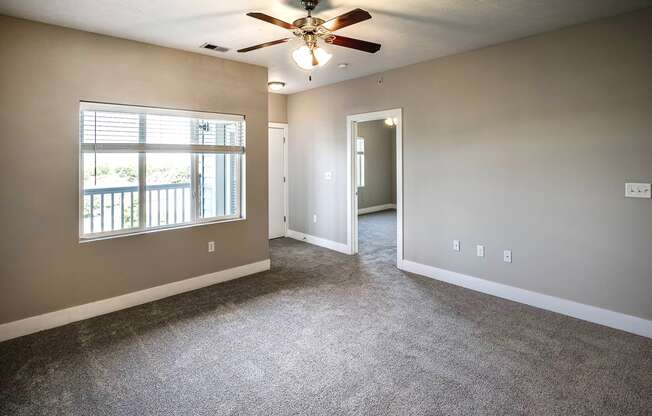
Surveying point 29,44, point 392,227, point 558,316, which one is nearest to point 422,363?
point 558,316

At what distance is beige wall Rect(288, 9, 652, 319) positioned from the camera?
10.1 feet

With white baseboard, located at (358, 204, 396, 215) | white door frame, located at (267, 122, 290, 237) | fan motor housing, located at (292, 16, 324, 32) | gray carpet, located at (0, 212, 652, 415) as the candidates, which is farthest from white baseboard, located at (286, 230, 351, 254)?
fan motor housing, located at (292, 16, 324, 32)

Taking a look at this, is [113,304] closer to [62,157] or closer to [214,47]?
[62,157]

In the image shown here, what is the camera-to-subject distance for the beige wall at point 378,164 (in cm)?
995

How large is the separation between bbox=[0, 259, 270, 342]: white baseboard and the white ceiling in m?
2.55

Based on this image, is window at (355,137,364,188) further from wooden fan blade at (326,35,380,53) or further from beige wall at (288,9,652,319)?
wooden fan blade at (326,35,380,53)

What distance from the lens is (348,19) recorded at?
236 centimetres

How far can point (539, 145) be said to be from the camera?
11.8 feet

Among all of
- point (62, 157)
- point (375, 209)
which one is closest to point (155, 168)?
point (62, 157)

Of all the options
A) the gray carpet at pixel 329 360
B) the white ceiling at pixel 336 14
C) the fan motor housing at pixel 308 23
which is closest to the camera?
the gray carpet at pixel 329 360

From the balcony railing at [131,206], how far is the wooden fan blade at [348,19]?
2582mm

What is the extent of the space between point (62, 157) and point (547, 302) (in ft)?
15.7

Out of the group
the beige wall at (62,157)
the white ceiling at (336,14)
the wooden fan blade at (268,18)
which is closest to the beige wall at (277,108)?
the beige wall at (62,157)

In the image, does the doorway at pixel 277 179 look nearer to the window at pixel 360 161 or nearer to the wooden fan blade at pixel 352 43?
the window at pixel 360 161
